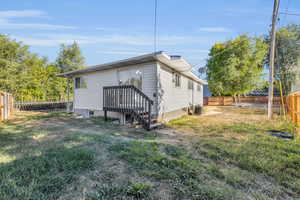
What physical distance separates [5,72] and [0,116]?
978cm

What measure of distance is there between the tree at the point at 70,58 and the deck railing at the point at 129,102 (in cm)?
1765

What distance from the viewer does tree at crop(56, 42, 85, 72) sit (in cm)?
1989

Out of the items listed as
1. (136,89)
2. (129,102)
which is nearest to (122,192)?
(136,89)

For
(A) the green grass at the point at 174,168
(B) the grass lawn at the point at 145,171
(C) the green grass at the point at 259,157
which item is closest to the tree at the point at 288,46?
(C) the green grass at the point at 259,157

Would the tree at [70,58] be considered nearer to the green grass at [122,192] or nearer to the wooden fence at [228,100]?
the wooden fence at [228,100]

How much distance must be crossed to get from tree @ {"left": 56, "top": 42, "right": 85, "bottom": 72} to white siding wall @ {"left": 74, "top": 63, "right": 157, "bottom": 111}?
13.8 metres

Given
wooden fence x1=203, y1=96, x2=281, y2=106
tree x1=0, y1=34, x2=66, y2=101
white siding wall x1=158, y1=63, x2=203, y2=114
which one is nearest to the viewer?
white siding wall x1=158, y1=63, x2=203, y2=114

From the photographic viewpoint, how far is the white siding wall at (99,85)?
6.08 m

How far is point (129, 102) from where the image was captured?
574 centimetres

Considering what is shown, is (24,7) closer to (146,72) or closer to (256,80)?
(146,72)

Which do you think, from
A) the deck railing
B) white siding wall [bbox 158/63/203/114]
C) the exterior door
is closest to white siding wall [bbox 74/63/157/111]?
the exterior door

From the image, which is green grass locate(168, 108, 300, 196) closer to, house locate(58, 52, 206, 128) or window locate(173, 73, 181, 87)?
house locate(58, 52, 206, 128)

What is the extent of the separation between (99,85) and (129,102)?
319 cm

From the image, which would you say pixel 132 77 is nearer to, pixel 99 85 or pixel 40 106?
pixel 99 85
